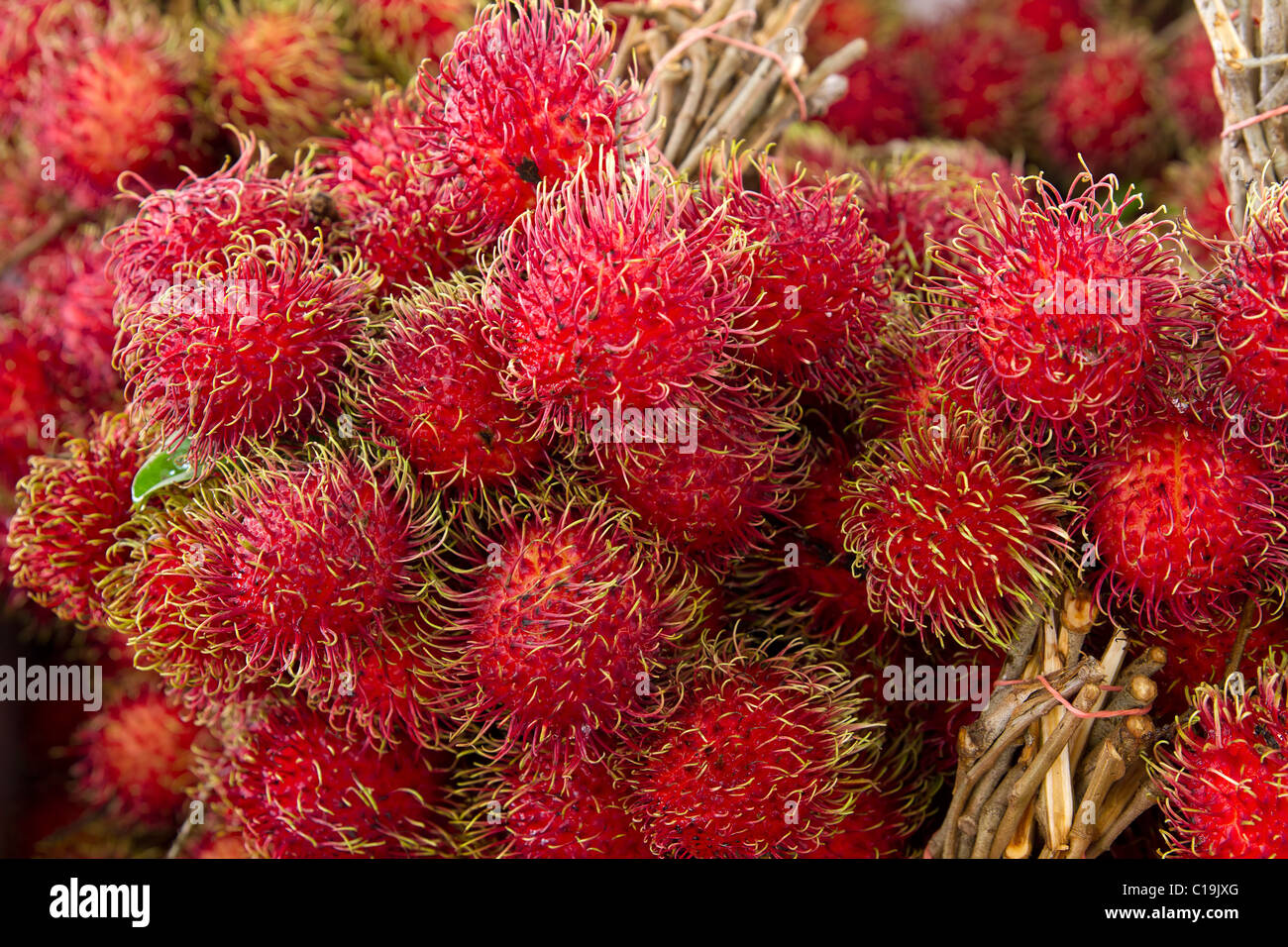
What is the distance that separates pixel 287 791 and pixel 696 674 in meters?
0.38

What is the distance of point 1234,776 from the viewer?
0.71m

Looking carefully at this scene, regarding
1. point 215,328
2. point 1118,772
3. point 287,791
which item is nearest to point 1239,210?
point 1118,772

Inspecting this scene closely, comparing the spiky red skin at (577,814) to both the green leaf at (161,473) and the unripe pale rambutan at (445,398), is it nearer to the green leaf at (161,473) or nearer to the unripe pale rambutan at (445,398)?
the unripe pale rambutan at (445,398)

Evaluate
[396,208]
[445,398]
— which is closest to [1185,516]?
[445,398]

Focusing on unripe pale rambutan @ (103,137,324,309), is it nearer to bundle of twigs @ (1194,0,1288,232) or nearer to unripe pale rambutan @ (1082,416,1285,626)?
unripe pale rambutan @ (1082,416,1285,626)

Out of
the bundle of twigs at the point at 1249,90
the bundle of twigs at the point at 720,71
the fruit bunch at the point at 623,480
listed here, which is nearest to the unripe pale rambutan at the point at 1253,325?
the fruit bunch at the point at 623,480

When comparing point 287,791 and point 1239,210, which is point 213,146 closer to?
point 287,791

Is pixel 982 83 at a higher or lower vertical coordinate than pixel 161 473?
higher

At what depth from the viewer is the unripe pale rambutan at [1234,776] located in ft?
2.27

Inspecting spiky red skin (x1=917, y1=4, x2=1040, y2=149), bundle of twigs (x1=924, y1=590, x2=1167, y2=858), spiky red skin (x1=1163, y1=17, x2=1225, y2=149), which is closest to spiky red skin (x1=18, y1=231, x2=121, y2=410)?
bundle of twigs (x1=924, y1=590, x2=1167, y2=858)

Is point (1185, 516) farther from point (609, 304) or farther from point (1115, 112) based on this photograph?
point (1115, 112)

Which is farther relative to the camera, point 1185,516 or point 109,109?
point 109,109

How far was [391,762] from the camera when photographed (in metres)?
0.88

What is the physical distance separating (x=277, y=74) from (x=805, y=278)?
0.78m
